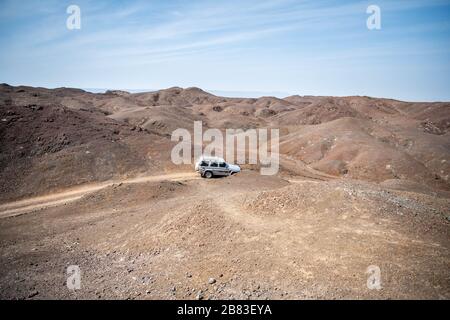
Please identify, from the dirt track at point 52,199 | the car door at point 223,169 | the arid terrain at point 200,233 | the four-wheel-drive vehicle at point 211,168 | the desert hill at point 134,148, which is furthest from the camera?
the desert hill at point 134,148

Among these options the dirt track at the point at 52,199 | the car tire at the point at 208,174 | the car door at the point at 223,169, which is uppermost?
the car door at the point at 223,169

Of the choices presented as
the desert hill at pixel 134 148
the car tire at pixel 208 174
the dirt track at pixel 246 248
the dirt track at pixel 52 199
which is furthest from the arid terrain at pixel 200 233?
the car tire at pixel 208 174

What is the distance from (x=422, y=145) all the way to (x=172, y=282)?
48.8 m

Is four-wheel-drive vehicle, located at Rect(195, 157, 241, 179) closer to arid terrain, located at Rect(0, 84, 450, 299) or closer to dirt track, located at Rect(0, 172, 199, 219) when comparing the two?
arid terrain, located at Rect(0, 84, 450, 299)

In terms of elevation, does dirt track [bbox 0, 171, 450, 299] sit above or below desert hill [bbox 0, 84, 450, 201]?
below

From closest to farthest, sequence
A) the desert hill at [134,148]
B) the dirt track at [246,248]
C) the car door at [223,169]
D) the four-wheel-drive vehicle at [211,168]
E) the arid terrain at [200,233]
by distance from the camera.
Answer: the dirt track at [246,248], the arid terrain at [200,233], the four-wheel-drive vehicle at [211,168], the car door at [223,169], the desert hill at [134,148]

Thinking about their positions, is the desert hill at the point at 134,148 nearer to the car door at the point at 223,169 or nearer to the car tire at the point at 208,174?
the car tire at the point at 208,174

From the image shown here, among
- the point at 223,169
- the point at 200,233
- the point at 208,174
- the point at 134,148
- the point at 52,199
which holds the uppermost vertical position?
the point at 134,148

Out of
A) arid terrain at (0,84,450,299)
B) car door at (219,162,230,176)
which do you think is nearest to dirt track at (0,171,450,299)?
arid terrain at (0,84,450,299)

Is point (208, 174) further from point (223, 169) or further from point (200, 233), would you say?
point (200, 233)

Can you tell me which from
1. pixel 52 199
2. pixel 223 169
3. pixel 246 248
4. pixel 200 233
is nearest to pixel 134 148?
pixel 52 199
